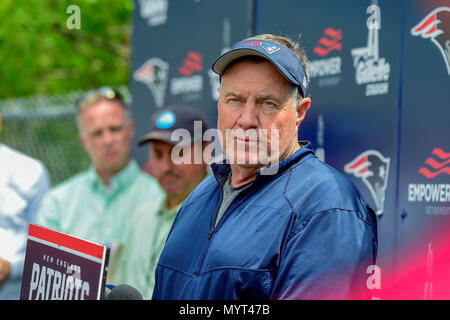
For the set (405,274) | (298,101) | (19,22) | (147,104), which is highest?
(19,22)

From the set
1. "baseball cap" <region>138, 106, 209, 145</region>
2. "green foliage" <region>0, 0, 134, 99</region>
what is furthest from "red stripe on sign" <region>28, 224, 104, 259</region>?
"green foliage" <region>0, 0, 134, 99</region>

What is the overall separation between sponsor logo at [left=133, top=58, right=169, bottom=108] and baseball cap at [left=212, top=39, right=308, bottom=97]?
9.63ft

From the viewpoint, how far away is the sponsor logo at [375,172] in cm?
322

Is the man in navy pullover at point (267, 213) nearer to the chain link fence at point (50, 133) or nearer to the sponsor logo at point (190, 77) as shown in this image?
the sponsor logo at point (190, 77)

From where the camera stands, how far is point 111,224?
539 cm

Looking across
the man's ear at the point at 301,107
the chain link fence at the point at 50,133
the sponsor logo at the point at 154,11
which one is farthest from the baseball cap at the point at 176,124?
the chain link fence at the point at 50,133

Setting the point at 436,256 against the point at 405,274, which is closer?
the point at 436,256

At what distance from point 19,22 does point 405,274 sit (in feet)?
20.6

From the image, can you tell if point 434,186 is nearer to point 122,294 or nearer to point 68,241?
point 122,294

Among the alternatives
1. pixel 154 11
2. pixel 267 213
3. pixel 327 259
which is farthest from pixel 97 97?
pixel 327 259

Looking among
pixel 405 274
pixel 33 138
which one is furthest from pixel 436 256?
pixel 33 138

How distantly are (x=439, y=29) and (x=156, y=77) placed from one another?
2876 mm

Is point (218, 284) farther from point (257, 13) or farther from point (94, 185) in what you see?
point (94, 185)

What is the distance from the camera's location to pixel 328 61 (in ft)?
11.8
